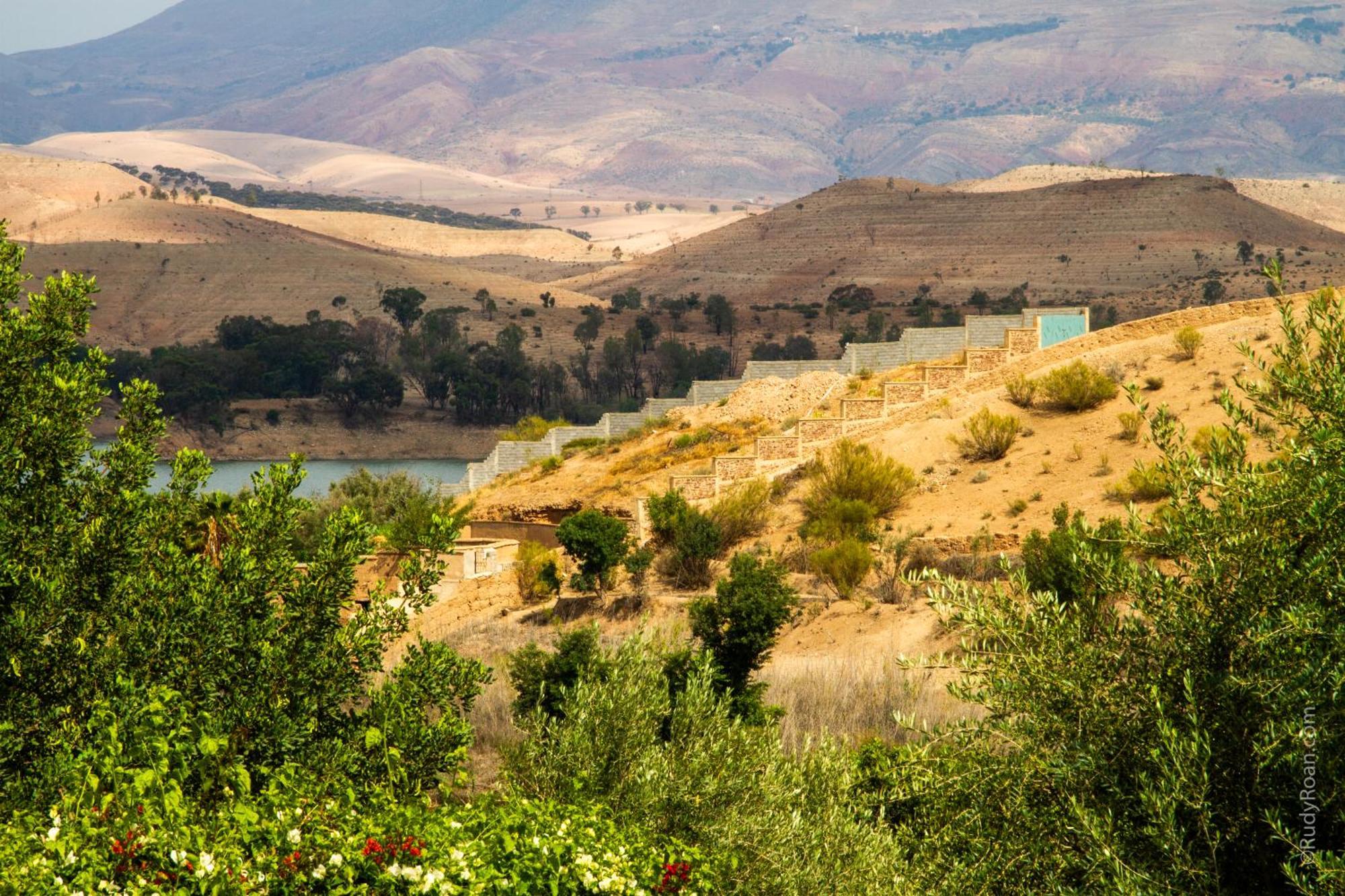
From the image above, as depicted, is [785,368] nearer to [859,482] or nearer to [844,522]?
[859,482]

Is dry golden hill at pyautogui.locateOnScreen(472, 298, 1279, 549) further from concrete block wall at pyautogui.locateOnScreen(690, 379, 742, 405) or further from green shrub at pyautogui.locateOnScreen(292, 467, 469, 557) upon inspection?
concrete block wall at pyautogui.locateOnScreen(690, 379, 742, 405)

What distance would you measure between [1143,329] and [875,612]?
12.0m

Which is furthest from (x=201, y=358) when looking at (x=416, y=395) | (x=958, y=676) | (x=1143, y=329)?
(x=958, y=676)

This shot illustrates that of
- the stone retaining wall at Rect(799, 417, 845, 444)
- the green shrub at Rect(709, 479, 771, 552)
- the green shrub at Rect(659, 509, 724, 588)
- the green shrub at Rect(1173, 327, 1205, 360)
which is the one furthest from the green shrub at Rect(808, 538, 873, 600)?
the green shrub at Rect(1173, 327, 1205, 360)

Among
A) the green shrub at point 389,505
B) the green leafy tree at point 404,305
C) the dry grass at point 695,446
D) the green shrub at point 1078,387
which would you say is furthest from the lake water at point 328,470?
the green shrub at point 1078,387

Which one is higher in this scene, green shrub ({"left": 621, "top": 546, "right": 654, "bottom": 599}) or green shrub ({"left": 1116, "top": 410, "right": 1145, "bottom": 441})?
green shrub ({"left": 1116, "top": 410, "right": 1145, "bottom": 441})

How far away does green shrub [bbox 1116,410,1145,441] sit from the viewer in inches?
1078

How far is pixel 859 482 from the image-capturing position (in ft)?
92.0

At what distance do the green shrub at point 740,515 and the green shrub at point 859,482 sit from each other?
0.84 m

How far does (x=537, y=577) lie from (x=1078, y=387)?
10.6 meters

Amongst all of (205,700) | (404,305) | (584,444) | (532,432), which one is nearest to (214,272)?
(404,305)

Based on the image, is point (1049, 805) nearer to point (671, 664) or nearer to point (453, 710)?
point (453, 710)

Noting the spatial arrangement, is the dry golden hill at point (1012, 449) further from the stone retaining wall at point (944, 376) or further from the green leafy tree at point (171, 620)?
the green leafy tree at point (171, 620)

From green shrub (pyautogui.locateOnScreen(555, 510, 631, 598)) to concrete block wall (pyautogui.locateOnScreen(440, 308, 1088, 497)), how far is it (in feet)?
10.6
